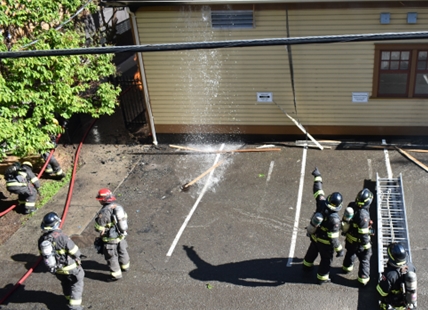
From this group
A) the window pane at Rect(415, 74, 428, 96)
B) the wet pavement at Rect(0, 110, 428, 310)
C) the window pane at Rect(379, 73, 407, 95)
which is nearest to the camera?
the wet pavement at Rect(0, 110, 428, 310)

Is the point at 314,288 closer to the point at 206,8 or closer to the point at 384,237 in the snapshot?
the point at 384,237

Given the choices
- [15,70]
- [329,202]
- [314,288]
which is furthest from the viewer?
[15,70]

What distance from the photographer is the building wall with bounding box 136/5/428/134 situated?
431 inches

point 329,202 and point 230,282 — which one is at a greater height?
point 329,202

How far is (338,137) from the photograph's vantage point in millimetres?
12273

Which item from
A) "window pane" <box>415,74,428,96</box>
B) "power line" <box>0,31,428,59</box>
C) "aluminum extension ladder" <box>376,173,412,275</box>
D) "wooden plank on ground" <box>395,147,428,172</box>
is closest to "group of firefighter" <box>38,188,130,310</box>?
"power line" <box>0,31,428,59</box>

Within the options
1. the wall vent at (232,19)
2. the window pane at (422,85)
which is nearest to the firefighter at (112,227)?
the wall vent at (232,19)

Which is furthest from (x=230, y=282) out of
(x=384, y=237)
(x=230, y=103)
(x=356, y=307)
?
(x=230, y=103)

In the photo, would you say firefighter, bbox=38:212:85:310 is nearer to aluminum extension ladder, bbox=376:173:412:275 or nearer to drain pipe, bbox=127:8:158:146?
aluminum extension ladder, bbox=376:173:412:275

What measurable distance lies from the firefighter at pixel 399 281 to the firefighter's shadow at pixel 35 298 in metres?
5.33

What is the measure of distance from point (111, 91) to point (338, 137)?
249 inches

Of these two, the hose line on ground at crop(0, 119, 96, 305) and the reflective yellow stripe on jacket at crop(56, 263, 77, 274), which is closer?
the reflective yellow stripe on jacket at crop(56, 263, 77, 274)

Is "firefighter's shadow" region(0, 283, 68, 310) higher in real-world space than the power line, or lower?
lower

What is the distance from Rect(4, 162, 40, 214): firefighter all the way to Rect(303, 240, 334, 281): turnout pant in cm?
639
